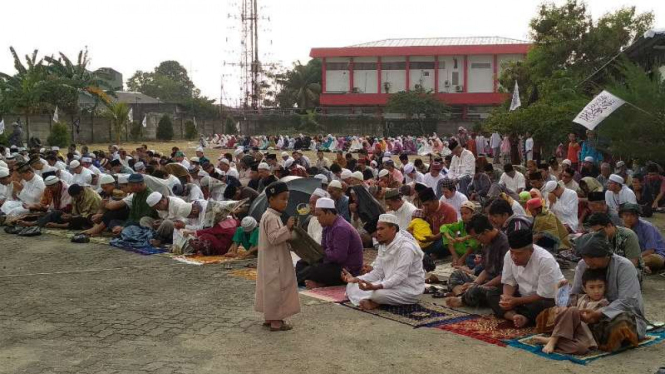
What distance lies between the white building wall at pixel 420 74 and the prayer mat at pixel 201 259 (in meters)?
43.2

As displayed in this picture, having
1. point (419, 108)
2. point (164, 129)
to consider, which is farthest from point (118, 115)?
point (419, 108)

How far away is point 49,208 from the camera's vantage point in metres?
12.2

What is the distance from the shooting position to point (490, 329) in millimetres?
5898

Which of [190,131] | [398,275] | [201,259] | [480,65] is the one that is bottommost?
[201,259]

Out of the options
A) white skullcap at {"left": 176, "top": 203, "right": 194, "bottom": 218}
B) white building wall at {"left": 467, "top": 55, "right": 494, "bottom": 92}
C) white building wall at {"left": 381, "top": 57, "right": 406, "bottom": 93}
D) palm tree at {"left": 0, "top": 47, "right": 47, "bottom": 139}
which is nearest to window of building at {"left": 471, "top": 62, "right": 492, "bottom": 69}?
white building wall at {"left": 467, "top": 55, "right": 494, "bottom": 92}

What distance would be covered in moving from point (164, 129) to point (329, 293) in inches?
1421

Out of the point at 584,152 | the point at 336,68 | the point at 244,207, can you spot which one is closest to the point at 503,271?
the point at 244,207

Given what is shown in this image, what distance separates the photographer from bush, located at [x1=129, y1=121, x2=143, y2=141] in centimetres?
4013

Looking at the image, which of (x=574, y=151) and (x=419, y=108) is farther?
(x=419, y=108)

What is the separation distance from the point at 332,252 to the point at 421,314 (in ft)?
4.23

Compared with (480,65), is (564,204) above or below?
below

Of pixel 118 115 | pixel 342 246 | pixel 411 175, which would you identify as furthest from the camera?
pixel 118 115

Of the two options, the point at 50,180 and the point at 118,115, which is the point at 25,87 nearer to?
the point at 118,115

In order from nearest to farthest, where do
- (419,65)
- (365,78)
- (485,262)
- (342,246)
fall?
(485,262)
(342,246)
(419,65)
(365,78)
